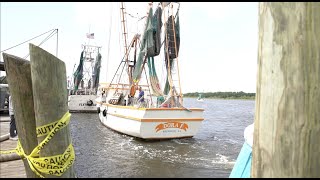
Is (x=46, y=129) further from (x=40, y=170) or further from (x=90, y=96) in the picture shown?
(x=90, y=96)

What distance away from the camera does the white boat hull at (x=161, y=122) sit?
1370 centimetres

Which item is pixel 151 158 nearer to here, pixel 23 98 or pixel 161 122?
pixel 161 122

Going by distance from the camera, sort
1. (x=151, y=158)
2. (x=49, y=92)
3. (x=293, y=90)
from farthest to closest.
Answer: (x=151, y=158) → (x=49, y=92) → (x=293, y=90)

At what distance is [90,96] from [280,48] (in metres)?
37.1

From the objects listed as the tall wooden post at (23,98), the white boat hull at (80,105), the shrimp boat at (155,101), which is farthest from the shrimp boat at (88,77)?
the tall wooden post at (23,98)

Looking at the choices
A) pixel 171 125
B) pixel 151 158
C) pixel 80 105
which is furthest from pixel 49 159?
pixel 80 105

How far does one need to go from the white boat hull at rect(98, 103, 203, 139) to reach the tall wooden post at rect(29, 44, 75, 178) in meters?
11.0

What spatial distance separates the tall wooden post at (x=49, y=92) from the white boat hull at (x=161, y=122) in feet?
36.2

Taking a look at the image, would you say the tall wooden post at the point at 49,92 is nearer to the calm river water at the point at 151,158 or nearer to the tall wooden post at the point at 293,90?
the tall wooden post at the point at 293,90

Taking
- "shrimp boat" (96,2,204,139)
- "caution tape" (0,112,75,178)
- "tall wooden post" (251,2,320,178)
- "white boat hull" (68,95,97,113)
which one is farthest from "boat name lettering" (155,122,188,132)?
"white boat hull" (68,95,97,113)

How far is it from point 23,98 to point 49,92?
16.3 inches

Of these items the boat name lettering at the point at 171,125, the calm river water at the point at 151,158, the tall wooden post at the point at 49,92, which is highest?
the tall wooden post at the point at 49,92

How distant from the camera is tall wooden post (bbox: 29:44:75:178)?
7.27 feet

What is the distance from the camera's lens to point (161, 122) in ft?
45.8
